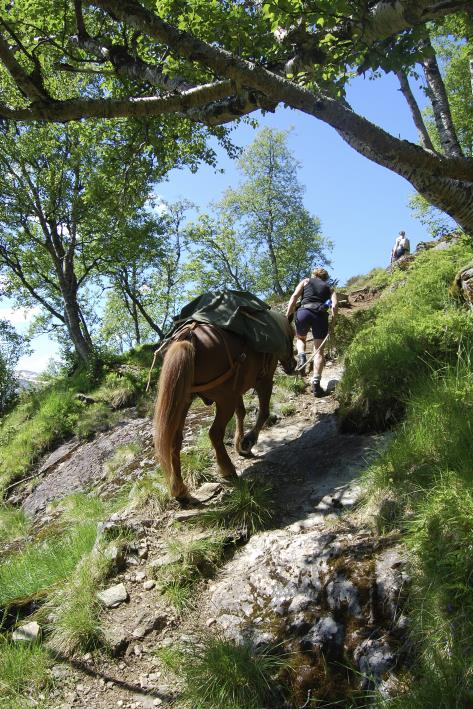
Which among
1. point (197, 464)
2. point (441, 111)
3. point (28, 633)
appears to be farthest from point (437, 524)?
point (441, 111)

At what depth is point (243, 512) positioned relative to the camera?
4.56m

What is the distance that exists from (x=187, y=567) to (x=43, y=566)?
6.35 feet

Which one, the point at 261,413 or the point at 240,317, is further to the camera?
the point at 261,413

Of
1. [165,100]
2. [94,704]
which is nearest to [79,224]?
[165,100]

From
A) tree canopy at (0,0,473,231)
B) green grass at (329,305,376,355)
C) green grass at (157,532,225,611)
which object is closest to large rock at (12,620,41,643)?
green grass at (157,532,225,611)

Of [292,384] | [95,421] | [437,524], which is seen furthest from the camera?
[95,421]

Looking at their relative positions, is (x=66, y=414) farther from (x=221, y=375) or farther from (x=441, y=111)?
(x=441, y=111)

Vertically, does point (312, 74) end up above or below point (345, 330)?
above

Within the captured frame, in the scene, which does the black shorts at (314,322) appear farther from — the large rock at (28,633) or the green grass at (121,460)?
the large rock at (28,633)

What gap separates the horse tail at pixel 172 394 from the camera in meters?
4.57

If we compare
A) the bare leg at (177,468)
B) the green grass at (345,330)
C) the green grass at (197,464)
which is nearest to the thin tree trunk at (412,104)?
the green grass at (345,330)

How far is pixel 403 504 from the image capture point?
3.58 m

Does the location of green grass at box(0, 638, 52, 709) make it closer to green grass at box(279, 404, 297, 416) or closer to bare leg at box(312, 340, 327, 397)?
green grass at box(279, 404, 297, 416)

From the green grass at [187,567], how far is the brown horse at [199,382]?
32.7 inches
